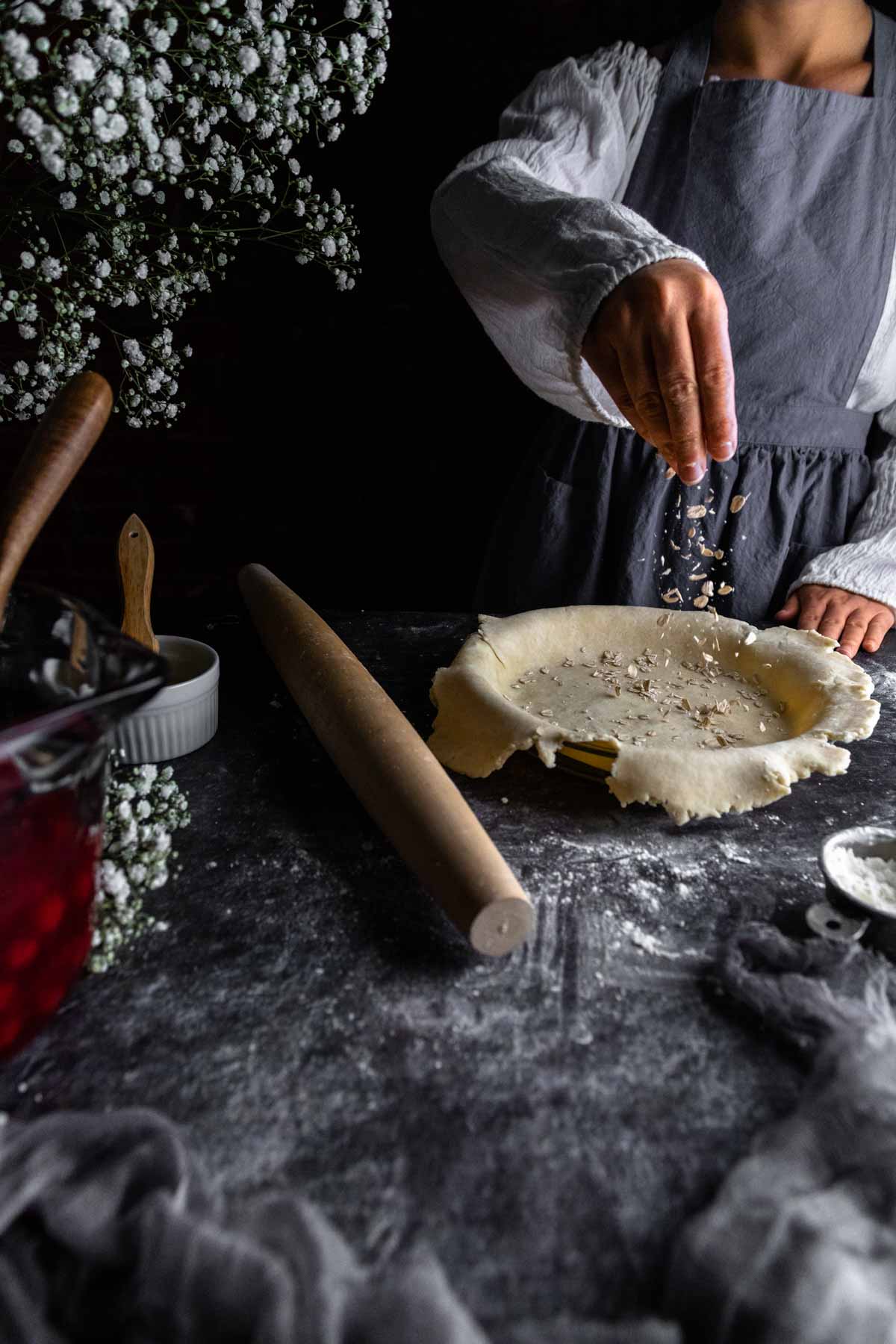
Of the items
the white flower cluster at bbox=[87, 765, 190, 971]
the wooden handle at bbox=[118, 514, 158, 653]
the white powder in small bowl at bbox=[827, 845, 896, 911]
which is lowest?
the white flower cluster at bbox=[87, 765, 190, 971]

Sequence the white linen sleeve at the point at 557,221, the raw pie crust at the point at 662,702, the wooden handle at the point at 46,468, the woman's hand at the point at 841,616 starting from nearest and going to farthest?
the wooden handle at the point at 46,468
the raw pie crust at the point at 662,702
the white linen sleeve at the point at 557,221
the woman's hand at the point at 841,616

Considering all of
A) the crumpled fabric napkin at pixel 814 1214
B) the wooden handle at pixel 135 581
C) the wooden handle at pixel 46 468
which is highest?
the wooden handle at pixel 46 468

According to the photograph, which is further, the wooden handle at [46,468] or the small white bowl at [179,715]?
the small white bowl at [179,715]

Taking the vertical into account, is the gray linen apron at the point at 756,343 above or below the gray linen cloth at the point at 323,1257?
above

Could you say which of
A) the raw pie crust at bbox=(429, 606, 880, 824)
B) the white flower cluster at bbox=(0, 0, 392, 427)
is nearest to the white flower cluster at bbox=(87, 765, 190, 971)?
the raw pie crust at bbox=(429, 606, 880, 824)

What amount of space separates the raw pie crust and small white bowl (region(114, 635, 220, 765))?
233 mm

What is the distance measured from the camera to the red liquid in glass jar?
1.59 ft

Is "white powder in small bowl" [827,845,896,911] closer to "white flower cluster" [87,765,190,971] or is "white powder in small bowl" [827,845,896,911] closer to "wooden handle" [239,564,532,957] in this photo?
"wooden handle" [239,564,532,957]

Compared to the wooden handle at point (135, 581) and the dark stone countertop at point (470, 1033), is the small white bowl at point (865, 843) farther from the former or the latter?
the wooden handle at point (135, 581)

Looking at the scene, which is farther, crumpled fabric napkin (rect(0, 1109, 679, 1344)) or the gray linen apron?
the gray linen apron

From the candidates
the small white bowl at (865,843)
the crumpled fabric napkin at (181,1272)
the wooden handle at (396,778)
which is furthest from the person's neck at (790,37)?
the crumpled fabric napkin at (181,1272)

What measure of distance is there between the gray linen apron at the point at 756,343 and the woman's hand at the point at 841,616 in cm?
8

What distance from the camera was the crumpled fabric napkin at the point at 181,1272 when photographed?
0.40 m

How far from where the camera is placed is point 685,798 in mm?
802
